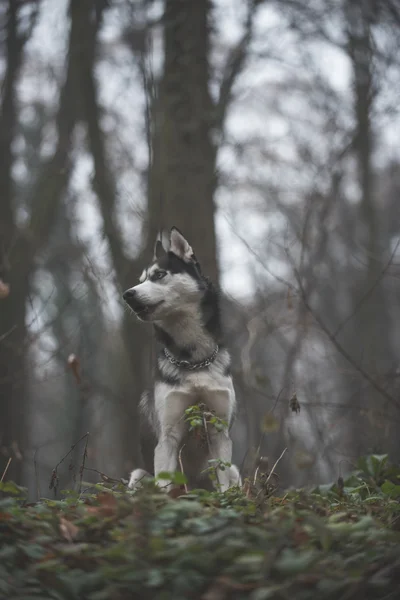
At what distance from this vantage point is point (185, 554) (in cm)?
259

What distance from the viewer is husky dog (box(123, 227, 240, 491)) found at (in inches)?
206

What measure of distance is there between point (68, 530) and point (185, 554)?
752 millimetres

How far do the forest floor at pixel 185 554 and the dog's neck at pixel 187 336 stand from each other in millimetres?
2281

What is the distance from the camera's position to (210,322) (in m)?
5.74

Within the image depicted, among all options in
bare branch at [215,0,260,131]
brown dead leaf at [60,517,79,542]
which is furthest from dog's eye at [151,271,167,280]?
bare branch at [215,0,260,131]

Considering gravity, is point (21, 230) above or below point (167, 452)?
above

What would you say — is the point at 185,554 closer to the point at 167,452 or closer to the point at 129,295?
the point at 167,452

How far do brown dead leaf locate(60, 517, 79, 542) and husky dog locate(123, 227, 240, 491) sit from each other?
2.02 meters

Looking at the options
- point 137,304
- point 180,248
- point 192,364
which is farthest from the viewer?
point 180,248

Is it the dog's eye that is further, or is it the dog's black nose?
the dog's eye

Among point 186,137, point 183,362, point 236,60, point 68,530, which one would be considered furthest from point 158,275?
point 236,60

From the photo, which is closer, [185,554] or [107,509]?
[185,554]

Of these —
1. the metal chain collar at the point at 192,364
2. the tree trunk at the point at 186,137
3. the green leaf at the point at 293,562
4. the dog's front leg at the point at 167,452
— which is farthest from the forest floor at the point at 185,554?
the tree trunk at the point at 186,137

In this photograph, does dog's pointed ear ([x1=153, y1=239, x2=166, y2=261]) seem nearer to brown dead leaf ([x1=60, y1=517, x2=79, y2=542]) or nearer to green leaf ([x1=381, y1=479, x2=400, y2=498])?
green leaf ([x1=381, y1=479, x2=400, y2=498])
